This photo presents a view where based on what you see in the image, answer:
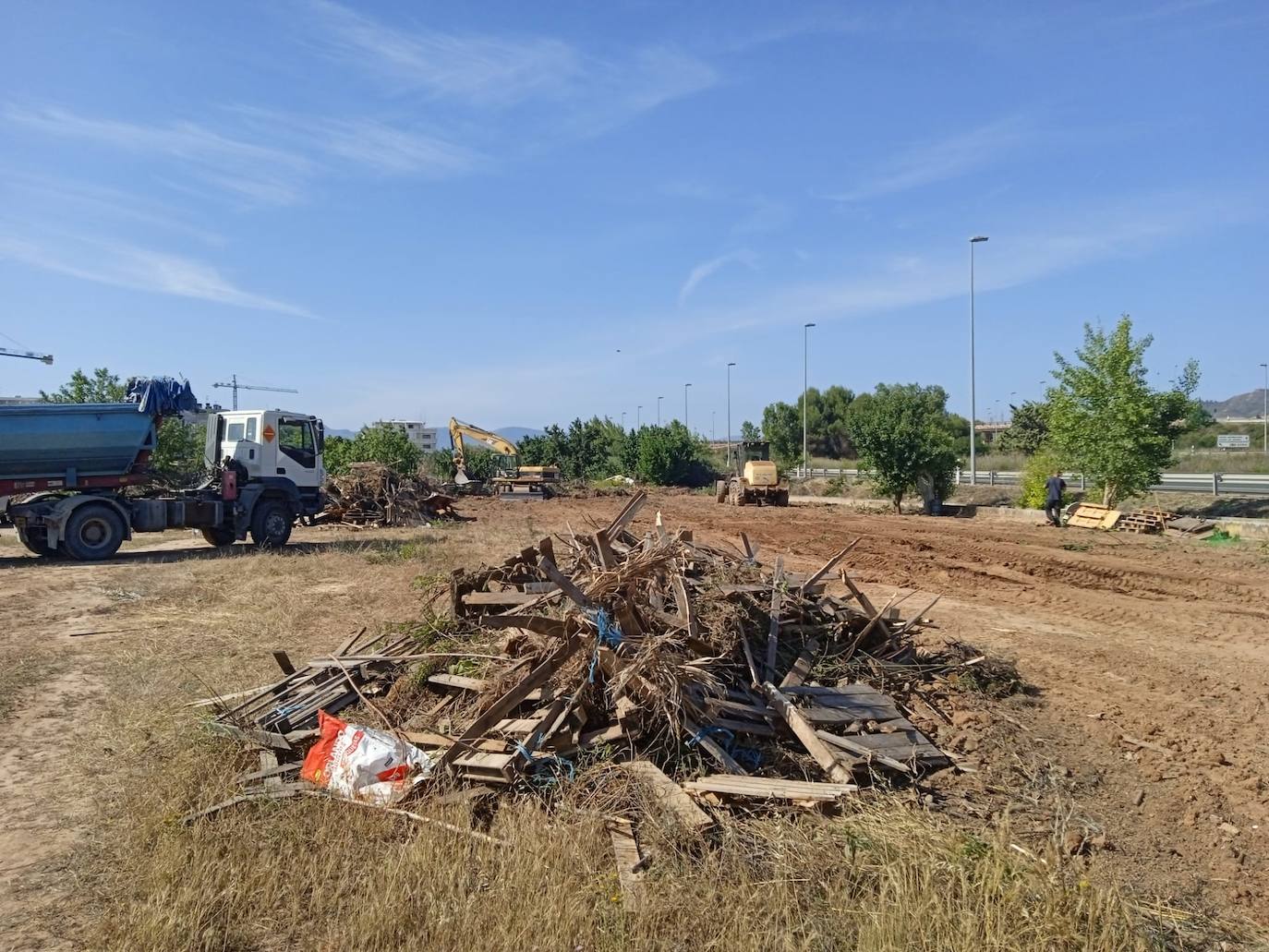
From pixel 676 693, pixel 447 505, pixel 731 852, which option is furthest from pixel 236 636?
pixel 447 505

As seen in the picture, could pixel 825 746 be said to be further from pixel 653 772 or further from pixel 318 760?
pixel 318 760

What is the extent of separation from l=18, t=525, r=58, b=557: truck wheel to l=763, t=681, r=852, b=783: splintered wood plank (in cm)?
1657

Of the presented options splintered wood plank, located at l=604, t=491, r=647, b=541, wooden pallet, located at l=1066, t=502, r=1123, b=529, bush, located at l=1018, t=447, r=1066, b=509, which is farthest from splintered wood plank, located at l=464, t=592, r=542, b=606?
bush, located at l=1018, t=447, r=1066, b=509

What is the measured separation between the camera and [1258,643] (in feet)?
33.9

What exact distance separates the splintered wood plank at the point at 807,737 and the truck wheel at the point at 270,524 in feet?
52.7

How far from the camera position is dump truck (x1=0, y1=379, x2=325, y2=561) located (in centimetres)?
1709

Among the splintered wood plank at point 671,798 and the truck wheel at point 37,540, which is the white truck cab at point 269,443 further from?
the splintered wood plank at point 671,798

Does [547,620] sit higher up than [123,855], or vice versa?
[547,620]

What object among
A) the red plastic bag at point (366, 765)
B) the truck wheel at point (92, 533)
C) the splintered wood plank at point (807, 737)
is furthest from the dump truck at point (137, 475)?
the splintered wood plank at point (807, 737)

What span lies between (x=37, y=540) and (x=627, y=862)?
17431 mm

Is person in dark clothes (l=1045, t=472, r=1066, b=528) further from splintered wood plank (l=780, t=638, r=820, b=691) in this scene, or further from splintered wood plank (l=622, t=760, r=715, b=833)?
splintered wood plank (l=622, t=760, r=715, b=833)

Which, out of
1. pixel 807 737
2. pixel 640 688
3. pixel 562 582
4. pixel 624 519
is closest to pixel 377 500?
pixel 624 519

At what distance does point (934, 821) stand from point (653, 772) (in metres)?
1.63

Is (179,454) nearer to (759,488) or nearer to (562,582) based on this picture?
(759,488)
